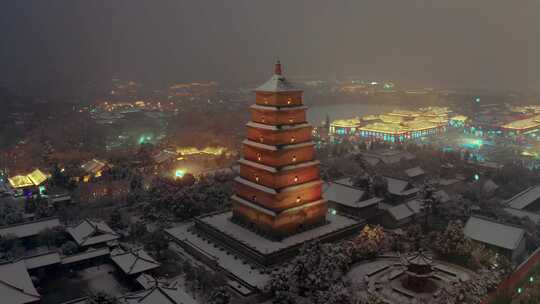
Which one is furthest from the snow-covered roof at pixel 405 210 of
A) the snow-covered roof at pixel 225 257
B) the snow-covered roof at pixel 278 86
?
the snow-covered roof at pixel 278 86

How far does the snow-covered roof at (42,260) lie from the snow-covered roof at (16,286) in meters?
1.63

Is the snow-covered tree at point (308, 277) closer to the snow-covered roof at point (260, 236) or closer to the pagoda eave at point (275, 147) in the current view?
the snow-covered roof at point (260, 236)

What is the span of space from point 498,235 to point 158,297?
1997 centimetres

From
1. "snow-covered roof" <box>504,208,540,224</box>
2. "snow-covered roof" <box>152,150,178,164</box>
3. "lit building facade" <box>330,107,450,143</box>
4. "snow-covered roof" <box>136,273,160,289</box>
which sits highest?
"snow-covered roof" <box>136,273,160,289</box>

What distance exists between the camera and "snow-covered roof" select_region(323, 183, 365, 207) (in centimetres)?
3112

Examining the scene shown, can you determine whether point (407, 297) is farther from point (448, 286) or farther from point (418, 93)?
point (418, 93)

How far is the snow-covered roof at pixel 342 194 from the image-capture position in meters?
31.1

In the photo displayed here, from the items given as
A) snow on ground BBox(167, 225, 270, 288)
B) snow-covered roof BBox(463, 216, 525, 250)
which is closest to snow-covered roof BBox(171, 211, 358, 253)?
snow on ground BBox(167, 225, 270, 288)

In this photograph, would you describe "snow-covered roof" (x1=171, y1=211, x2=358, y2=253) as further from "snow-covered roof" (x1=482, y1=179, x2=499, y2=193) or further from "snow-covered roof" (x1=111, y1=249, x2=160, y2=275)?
"snow-covered roof" (x1=482, y1=179, x2=499, y2=193)

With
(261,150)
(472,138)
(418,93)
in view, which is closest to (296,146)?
(261,150)

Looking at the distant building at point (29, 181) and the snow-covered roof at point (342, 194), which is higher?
the snow-covered roof at point (342, 194)

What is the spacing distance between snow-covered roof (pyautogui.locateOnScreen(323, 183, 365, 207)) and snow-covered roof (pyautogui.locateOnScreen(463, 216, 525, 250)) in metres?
7.37

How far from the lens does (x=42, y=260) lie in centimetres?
2370

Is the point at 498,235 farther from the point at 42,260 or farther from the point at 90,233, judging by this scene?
the point at 42,260
